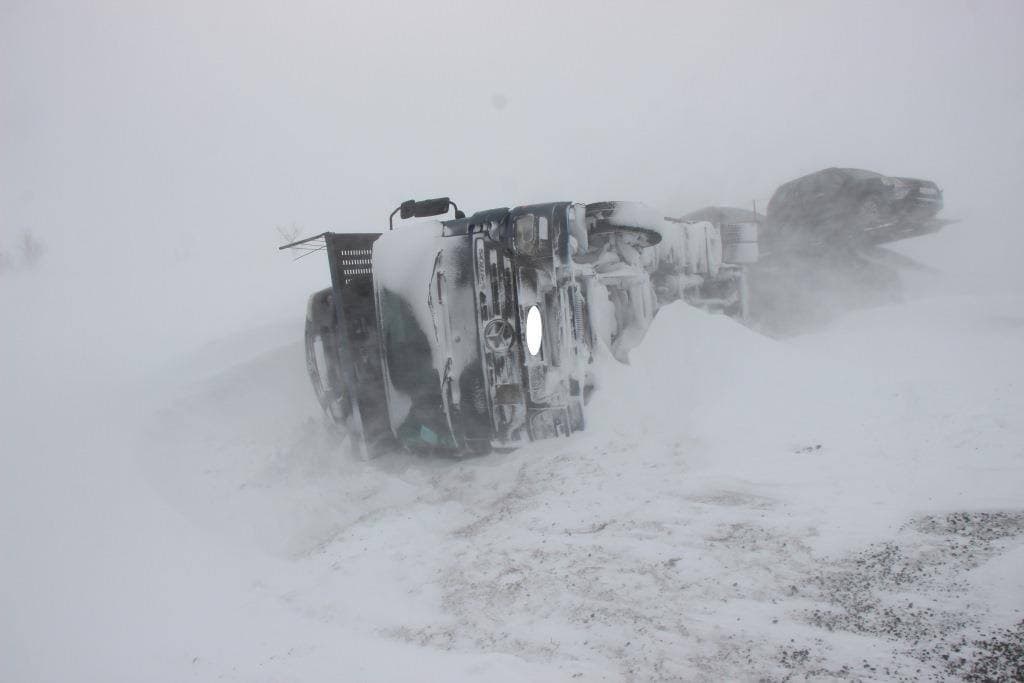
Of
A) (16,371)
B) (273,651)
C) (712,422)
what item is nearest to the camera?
(273,651)

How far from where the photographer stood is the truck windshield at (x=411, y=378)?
377 centimetres

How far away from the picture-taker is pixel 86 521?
319 cm

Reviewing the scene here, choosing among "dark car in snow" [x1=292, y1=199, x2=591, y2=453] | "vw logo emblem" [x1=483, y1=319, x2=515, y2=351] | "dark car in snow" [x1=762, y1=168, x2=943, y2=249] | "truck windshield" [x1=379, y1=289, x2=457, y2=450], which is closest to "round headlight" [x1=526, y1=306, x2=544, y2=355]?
"dark car in snow" [x1=292, y1=199, x2=591, y2=453]

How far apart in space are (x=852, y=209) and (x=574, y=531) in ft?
21.7

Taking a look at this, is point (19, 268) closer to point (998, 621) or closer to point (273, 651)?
point (273, 651)

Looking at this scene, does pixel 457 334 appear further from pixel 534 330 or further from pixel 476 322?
pixel 534 330

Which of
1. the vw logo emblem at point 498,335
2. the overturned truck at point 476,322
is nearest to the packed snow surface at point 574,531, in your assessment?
the overturned truck at point 476,322

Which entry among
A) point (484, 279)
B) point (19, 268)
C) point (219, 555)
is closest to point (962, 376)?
point (484, 279)

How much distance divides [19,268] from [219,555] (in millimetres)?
10573

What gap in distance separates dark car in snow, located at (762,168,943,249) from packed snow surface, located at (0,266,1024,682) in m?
→ 3.03

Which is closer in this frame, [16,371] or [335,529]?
[335,529]

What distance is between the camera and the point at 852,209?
24.8 feet

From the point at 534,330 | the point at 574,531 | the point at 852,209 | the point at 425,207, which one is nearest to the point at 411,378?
the point at 534,330

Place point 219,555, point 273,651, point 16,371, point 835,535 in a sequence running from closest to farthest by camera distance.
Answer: point 273,651 → point 835,535 → point 219,555 → point 16,371
